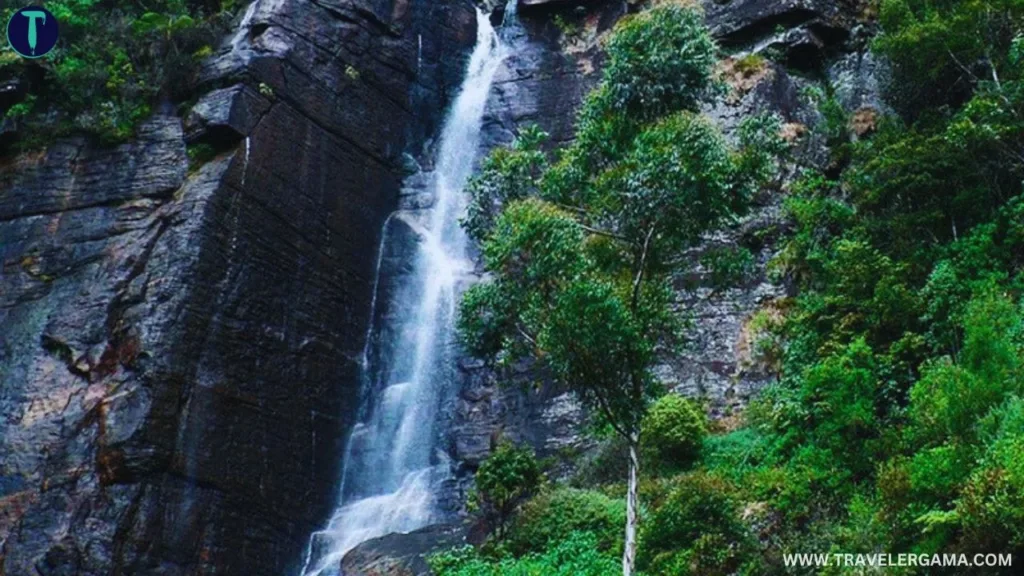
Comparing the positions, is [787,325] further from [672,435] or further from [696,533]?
[696,533]

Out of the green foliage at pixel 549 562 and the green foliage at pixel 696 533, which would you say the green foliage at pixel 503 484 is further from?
the green foliage at pixel 696 533

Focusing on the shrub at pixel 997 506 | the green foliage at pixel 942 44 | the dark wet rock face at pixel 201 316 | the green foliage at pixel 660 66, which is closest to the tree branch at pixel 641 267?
the green foliage at pixel 660 66

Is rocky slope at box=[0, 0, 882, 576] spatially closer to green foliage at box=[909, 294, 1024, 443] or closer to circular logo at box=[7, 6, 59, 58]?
circular logo at box=[7, 6, 59, 58]

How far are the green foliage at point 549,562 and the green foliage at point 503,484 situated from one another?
0.76 m

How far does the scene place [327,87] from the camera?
23.2 m

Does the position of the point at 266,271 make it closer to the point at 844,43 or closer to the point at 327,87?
the point at 327,87

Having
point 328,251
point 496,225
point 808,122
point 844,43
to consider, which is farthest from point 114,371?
point 844,43

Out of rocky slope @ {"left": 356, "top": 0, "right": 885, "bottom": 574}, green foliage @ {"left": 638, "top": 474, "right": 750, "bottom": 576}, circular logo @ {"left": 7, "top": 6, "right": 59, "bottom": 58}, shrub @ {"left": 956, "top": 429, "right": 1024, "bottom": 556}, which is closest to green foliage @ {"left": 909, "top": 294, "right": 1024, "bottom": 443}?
shrub @ {"left": 956, "top": 429, "right": 1024, "bottom": 556}

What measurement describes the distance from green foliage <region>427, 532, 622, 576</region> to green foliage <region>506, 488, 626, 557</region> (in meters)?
0.15

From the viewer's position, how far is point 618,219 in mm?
14008

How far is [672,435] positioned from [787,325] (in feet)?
9.88

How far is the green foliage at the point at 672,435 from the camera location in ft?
54.1

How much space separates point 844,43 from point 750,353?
9419 mm

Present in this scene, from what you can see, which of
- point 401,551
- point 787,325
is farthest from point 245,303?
point 787,325
